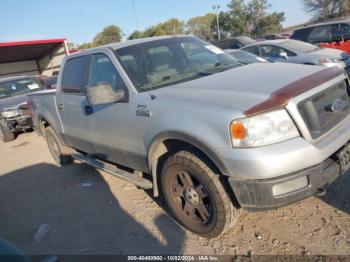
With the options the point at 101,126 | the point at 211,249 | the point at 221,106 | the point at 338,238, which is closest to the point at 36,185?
the point at 101,126

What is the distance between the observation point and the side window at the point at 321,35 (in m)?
12.4

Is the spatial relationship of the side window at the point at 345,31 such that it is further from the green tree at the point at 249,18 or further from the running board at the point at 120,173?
the green tree at the point at 249,18

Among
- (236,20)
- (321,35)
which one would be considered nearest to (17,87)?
(321,35)

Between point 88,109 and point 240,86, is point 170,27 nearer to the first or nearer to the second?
point 88,109

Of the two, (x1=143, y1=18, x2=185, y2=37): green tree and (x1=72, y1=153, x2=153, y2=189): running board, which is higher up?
(x1=143, y1=18, x2=185, y2=37): green tree

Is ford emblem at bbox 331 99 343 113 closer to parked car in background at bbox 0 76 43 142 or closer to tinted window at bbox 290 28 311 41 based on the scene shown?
parked car in background at bbox 0 76 43 142

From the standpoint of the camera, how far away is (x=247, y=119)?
2635 mm

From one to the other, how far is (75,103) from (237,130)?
2749 millimetres

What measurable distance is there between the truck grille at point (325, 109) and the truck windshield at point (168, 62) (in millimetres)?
1221

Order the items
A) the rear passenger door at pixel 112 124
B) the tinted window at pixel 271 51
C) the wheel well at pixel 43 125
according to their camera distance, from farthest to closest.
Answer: the tinted window at pixel 271 51, the wheel well at pixel 43 125, the rear passenger door at pixel 112 124

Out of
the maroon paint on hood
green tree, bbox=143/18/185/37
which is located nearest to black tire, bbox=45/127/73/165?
the maroon paint on hood

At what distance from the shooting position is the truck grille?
9.00 feet

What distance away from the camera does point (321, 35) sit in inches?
497

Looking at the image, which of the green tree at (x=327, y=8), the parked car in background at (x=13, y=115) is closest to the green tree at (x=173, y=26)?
the green tree at (x=327, y=8)
